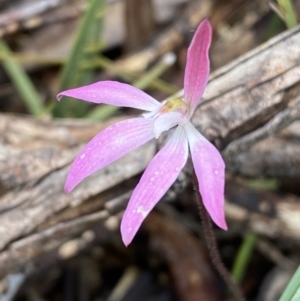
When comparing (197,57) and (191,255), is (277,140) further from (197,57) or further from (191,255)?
(197,57)

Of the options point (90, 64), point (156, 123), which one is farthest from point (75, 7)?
point (156, 123)

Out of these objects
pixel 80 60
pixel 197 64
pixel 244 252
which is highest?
pixel 197 64

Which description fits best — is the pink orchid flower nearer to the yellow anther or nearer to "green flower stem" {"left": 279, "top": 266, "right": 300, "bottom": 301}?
the yellow anther

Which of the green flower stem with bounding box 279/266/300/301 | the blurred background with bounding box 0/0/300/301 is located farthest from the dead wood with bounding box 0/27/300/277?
the green flower stem with bounding box 279/266/300/301

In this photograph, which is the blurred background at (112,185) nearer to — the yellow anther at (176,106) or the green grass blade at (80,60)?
the green grass blade at (80,60)

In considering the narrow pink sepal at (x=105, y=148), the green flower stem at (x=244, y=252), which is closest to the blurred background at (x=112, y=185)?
the green flower stem at (x=244, y=252)

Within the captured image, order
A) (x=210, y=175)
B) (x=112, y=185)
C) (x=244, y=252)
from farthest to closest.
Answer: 1. (x=244, y=252)
2. (x=112, y=185)
3. (x=210, y=175)

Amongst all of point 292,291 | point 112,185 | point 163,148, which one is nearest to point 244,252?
point 112,185

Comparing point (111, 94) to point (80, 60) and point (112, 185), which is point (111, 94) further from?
point (80, 60)
